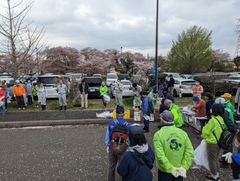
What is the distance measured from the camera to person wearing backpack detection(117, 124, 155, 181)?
8.29ft

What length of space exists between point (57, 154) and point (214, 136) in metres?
3.87

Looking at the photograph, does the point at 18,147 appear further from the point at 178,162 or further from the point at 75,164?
the point at 178,162

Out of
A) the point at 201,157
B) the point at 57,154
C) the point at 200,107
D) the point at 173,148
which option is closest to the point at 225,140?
the point at 201,157

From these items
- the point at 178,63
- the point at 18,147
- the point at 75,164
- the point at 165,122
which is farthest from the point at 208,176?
the point at 178,63

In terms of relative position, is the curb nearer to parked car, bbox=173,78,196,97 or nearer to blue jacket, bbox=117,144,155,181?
blue jacket, bbox=117,144,155,181

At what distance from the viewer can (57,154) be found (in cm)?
577

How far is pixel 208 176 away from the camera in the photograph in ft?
14.1

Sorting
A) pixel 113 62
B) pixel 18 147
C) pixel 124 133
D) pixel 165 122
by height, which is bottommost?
pixel 18 147

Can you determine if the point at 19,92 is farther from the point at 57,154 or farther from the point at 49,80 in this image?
the point at 57,154

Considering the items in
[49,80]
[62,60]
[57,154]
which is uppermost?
[62,60]

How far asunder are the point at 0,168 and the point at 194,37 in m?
32.9

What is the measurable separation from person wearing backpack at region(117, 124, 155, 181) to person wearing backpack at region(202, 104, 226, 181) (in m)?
1.96

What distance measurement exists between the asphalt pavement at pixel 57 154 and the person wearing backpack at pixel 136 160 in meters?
2.08

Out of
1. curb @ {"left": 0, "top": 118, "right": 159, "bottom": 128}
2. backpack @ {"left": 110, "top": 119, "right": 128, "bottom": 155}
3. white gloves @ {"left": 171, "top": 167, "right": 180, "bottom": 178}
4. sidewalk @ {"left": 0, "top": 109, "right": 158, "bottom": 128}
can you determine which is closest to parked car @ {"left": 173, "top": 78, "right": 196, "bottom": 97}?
sidewalk @ {"left": 0, "top": 109, "right": 158, "bottom": 128}
